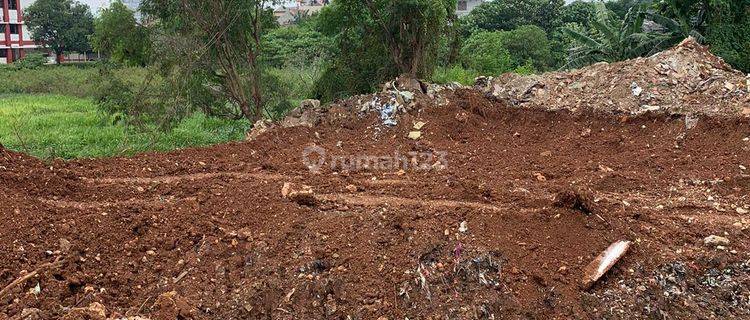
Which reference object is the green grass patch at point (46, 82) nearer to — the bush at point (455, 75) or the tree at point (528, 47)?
the bush at point (455, 75)

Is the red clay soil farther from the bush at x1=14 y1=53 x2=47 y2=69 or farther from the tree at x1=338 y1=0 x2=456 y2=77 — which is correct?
the bush at x1=14 y1=53 x2=47 y2=69

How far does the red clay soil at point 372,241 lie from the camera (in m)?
4.04

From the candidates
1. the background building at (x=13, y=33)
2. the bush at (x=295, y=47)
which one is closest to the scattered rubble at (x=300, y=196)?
the bush at (x=295, y=47)

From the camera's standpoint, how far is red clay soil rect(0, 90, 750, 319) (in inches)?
159

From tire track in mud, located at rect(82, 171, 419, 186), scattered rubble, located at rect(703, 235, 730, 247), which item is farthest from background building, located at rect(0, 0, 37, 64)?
scattered rubble, located at rect(703, 235, 730, 247)

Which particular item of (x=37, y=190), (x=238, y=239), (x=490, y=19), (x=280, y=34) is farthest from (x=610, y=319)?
(x=490, y=19)

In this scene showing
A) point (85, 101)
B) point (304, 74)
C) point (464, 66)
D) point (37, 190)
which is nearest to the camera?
point (37, 190)

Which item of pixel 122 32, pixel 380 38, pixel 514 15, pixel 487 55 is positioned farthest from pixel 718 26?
pixel 514 15

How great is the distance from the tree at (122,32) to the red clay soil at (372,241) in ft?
16.3

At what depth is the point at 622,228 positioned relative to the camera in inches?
181

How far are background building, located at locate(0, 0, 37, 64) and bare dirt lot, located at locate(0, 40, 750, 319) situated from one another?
29.2 metres

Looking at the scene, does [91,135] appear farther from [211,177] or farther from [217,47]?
[211,177]

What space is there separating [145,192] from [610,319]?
390cm

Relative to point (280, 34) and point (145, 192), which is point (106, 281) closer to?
point (145, 192)
